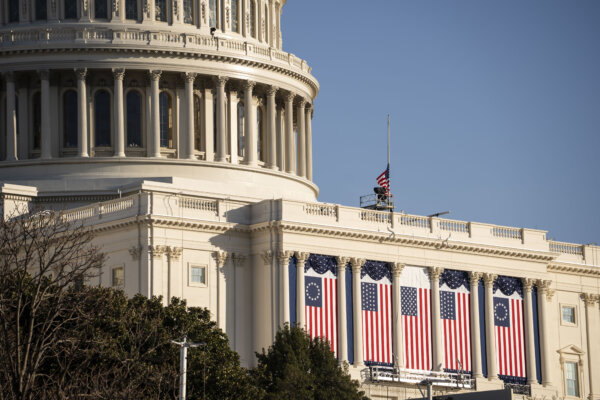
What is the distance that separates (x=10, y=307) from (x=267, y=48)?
58.9 m

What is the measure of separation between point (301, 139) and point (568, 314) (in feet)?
79.1

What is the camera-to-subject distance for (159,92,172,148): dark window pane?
120m

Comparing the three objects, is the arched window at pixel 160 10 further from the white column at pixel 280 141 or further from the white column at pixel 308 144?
the white column at pixel 308 144

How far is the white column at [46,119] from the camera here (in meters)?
118

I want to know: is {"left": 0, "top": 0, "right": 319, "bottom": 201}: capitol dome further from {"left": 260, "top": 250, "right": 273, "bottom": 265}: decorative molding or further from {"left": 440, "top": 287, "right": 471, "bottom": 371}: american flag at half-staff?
{"left": 440, "top": 287, "right": 471, "bottom": 371}: american flag at half-staff

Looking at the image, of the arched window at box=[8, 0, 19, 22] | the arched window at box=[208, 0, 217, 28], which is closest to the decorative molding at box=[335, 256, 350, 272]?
the arched window at box=[208, 0, 217, 28]

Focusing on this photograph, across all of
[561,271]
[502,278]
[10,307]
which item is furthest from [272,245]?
[10,307]

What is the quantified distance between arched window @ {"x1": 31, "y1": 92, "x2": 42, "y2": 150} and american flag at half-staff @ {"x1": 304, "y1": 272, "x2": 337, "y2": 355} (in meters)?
28.0

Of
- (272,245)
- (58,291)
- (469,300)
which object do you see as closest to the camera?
(58,291)

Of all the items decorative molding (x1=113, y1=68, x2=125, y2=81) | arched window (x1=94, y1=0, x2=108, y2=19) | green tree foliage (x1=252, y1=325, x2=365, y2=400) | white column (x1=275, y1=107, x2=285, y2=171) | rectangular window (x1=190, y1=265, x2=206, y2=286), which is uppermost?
arched window (x1=94, y1=0, x2=108, y2=19)

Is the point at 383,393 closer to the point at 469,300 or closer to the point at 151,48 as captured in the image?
the point at 469,300

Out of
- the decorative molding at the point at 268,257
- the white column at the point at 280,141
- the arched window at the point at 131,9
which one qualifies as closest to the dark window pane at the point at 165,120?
the arched window at the point at 131,9

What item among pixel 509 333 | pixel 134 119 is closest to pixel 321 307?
pixel 509 333

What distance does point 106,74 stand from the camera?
119750 millimetres
